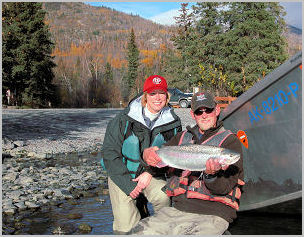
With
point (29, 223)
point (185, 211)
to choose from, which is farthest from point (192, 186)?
point (29, 223)

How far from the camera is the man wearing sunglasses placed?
3.33m

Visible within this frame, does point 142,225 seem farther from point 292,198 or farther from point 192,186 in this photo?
point 292,198

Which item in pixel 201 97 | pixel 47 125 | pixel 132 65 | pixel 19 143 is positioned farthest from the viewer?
pixel 132 65

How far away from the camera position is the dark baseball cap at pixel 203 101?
3536mm

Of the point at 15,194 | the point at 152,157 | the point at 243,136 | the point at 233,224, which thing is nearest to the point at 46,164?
the point at 15,194

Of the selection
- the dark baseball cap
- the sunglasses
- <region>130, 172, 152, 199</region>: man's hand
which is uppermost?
the dark baseball cap

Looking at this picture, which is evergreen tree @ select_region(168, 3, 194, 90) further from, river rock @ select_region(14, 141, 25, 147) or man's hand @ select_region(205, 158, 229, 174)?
man's hand @ select_region(205, 158, 229, 174)

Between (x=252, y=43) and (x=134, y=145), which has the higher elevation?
(x=252, y=43)

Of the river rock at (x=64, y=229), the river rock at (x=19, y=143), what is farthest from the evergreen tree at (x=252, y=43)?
the river rock at (x=64, y=229)

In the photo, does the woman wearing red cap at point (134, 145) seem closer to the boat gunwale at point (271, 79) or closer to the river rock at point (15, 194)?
the boat gunwale at point (271, 79)

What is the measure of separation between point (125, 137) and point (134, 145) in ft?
0.43

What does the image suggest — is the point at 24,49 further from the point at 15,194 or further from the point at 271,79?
the point at 271,79

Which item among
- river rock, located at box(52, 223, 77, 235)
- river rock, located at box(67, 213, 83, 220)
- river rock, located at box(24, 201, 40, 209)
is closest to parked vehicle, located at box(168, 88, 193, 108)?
river rock, located at box(24, 201, 40, 209)

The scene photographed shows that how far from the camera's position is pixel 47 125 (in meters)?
18.9
